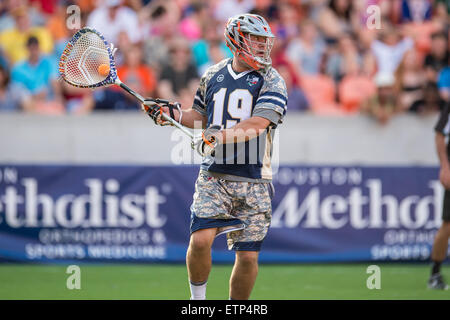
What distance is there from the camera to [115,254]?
10.3m

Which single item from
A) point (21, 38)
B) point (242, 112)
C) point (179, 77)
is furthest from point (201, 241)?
point (21, 38)

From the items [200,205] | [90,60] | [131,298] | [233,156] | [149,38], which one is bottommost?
[131,298]

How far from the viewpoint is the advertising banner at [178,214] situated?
10.2 meters

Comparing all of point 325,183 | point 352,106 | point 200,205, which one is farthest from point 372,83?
point 200,205

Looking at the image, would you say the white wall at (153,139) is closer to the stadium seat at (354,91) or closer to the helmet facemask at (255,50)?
the stadium seat at (354,91)

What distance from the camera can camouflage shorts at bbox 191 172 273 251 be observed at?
19.8 feet

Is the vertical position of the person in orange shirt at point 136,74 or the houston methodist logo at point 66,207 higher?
the person in orange shirt at point 136,74

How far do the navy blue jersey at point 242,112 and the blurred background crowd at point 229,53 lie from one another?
4998mm

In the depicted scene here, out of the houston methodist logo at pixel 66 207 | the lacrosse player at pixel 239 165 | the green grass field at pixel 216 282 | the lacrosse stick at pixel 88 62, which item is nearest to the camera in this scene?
the lacrosse player at pixel 239 165

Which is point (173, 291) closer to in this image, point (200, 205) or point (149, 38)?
point (200, 205)

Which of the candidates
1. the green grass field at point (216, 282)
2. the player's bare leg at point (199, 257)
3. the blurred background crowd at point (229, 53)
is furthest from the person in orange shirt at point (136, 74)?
the player's bare leg at point (199, 257)

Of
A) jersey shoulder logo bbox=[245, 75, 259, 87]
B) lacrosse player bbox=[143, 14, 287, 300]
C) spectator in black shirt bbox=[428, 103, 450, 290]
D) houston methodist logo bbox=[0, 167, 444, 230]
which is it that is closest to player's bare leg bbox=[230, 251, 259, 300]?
lacrosse player bbox=[143, 14, 287, 300]

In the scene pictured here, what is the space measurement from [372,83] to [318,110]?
879 mm

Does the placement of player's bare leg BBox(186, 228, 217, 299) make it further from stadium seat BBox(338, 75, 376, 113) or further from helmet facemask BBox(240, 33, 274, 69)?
stadium seat BBox(338, 75, 376, 113)
